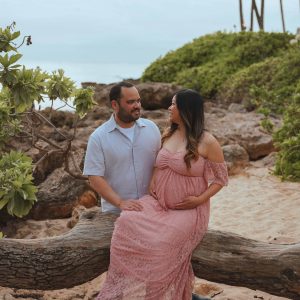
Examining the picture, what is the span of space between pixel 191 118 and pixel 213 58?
19.0 meters

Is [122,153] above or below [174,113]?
below

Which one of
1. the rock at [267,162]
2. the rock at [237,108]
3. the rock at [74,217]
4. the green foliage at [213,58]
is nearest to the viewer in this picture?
the rock at [74,217]

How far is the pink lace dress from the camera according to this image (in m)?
4.13

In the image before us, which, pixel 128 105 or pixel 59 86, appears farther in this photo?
pixel 59 86

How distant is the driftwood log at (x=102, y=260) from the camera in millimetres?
4434

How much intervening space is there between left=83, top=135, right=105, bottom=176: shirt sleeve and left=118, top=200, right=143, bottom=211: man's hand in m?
0.27

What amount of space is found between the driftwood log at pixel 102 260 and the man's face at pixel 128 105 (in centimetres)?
78

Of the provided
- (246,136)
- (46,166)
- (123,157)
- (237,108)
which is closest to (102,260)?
(123,157)

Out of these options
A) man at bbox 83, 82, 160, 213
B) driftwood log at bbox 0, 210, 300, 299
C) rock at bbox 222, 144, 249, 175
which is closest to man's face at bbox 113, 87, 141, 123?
man at bbox 83, 82, 160, 213

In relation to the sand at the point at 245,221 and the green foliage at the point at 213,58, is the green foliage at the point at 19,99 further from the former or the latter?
the green foliage at the point at 213,58

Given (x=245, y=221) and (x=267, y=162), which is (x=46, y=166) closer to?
(x=245, y=221)

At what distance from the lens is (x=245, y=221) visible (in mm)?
8625

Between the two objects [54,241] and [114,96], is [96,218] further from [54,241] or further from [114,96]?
[114,96]

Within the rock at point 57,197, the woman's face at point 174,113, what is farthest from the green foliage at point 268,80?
the woman's face at point 174,113
